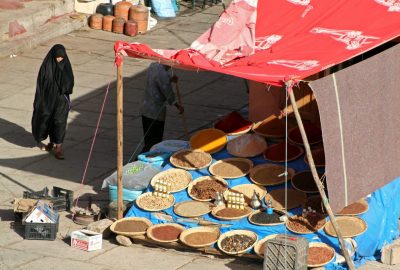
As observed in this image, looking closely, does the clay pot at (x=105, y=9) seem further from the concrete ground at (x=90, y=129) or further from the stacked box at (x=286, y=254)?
the stacked box at (x=286, y=254)

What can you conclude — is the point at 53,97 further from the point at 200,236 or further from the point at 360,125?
the point at 360,125

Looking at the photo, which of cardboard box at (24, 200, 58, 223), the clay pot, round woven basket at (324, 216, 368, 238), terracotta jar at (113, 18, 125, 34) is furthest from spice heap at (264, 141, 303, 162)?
the clay pot

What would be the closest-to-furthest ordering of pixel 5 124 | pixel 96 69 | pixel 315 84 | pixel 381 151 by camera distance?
pixel 315 84
pixel 381 151
pixel 5 124
pixel 96 69

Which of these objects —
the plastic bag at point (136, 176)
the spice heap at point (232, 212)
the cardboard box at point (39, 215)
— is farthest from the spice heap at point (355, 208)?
the cardboard box at point (39, 215)

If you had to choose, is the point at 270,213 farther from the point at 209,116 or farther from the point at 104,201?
the point at 209,116

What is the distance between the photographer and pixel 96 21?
24.4m

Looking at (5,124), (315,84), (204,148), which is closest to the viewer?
(315,84)

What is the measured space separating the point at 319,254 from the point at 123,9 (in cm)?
1268

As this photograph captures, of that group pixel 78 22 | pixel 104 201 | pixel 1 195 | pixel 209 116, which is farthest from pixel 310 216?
pixel 78 22

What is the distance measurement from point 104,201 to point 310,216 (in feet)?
10.6

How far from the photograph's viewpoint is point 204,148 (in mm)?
15000

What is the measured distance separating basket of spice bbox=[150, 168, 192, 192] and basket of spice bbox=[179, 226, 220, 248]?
0.86 meters

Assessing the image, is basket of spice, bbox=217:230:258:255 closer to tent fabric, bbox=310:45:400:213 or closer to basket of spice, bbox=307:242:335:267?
basket of spice, bbox=307:242:335:267

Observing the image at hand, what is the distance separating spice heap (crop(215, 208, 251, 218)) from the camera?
541 inches
